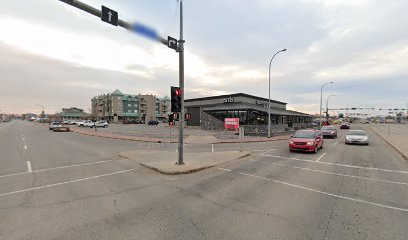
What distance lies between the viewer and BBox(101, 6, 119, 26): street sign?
7198 millimetres

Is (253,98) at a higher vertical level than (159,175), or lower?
higher

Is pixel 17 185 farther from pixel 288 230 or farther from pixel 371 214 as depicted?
pixel 371 214

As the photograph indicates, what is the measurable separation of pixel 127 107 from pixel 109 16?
336 feet

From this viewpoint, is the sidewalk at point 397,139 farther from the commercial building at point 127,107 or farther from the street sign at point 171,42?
the commercial building at point 127,107

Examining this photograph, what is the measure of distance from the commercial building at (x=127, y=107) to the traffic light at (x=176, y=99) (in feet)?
285

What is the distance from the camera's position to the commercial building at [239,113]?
37438 millimetres

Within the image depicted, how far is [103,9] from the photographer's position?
23.5 ft

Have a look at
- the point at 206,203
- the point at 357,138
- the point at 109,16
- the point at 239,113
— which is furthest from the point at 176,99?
the point at 239,113

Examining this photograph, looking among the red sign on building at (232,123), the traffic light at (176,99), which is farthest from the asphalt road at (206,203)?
the red sign on building at (232,123)

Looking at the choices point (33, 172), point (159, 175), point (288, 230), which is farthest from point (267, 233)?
point (33, 172)

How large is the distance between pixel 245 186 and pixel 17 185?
775 cm

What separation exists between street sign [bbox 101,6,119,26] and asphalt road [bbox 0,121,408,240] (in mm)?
5630

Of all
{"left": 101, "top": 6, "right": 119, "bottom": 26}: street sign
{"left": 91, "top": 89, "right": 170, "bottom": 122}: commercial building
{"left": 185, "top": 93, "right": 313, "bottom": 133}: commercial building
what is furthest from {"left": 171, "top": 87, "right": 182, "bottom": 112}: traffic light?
{"left": 91, "top": 89, "right": 170, "bottom": 122}: commercial building

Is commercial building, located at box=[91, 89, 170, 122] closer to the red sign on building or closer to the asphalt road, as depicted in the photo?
the red sign on building
